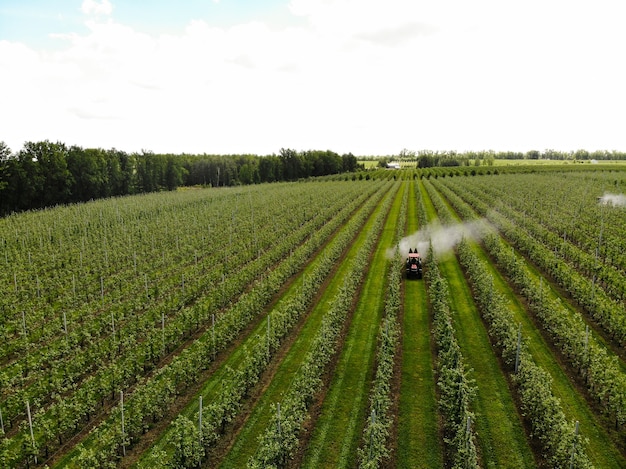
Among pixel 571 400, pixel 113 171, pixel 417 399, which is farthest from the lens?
pixel 113 171

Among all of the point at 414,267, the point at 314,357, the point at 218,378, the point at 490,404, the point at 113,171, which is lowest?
the point at 490,404

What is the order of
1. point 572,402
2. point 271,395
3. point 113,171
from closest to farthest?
point 572,402 → point 271,395 → point 113,171

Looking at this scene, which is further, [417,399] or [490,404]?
[417,399]

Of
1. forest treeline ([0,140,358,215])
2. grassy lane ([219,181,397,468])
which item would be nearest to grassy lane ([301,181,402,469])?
grassy lane ([219,181,397,468])

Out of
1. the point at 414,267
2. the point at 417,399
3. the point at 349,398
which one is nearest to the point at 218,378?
the point at 349,398

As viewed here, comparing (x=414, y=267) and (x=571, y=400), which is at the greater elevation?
(x=414, y=267)

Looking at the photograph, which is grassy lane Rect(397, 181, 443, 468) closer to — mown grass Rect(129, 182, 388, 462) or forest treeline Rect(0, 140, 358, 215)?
mown grass Rect(129, 182, 388, 462)

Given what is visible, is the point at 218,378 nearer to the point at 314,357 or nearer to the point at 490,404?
the point at 314,357
